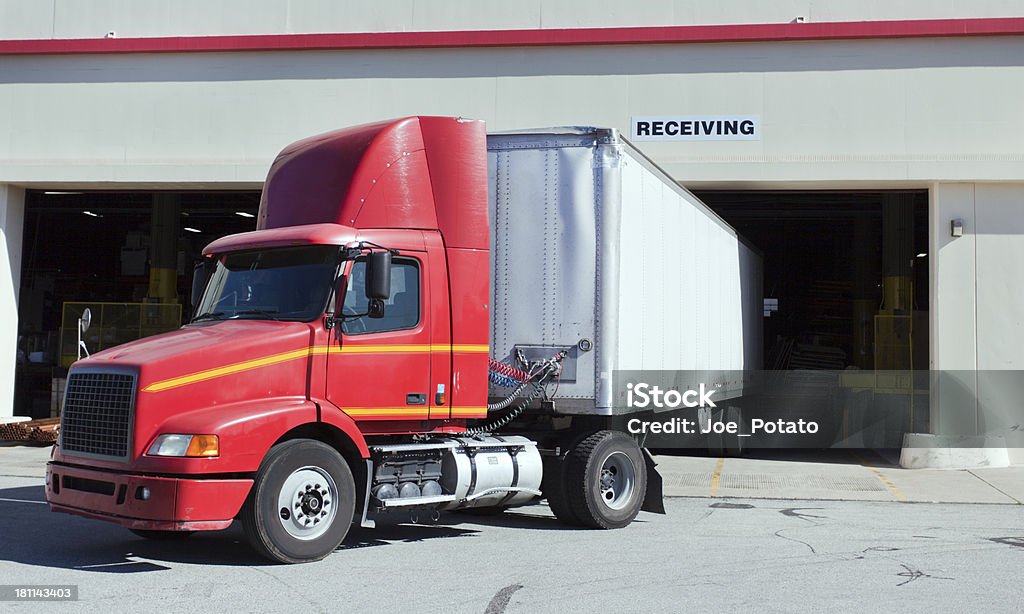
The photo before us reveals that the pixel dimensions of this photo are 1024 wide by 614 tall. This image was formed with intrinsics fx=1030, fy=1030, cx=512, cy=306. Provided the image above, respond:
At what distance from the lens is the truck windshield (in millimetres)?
8773

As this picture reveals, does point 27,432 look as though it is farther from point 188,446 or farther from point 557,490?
point 188,446

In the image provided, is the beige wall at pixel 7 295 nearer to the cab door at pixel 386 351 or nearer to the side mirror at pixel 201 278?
the side mirror at pixel 201 278

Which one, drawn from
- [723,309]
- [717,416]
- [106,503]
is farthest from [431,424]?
[717,416]

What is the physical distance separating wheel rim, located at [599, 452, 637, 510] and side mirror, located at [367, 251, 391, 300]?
129 inches

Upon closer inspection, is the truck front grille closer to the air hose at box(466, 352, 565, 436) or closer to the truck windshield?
the truck windshield

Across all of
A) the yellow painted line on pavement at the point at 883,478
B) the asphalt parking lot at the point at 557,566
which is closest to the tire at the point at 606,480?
the asphalt parking lot at the point at 557,566

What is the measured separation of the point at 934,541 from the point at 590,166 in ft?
16.2

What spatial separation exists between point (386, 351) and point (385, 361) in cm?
9

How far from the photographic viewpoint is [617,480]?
10.7 metres

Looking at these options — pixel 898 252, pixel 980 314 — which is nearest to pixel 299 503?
pixel 980 314

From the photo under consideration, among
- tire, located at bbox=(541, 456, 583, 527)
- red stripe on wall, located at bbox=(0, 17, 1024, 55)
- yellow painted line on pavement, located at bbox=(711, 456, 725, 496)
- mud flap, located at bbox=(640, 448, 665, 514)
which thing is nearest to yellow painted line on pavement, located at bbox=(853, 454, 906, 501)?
yellow painted line on pavement, located at bbox=(711, 456, 725, 496)

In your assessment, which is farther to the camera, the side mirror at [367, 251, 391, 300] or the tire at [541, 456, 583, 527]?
the tire at [541, 456, 583, 527]

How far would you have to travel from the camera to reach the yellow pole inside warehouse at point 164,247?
2595cm

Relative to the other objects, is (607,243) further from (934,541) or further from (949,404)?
(949,404)
